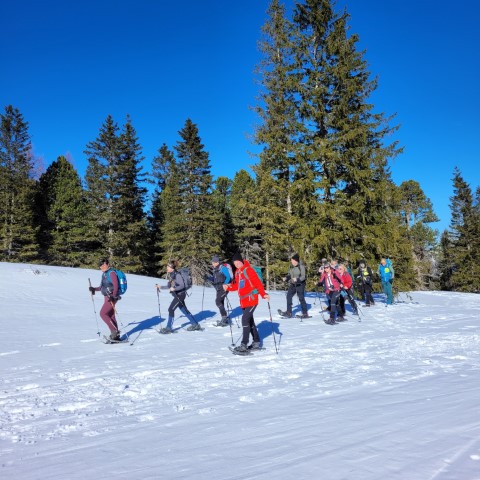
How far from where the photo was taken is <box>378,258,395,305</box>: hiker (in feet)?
51.6

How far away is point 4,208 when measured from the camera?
109ft

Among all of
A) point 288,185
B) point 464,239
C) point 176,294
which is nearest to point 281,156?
point 288,185

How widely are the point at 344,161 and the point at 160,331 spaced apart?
36.9 feet

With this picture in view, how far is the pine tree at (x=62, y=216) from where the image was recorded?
121 ft

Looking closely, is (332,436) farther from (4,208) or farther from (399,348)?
(4,208)

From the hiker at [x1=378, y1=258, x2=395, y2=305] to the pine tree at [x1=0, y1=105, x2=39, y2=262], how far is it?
3037cm

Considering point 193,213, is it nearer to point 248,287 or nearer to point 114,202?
point 114,202

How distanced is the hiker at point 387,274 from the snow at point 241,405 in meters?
5.39

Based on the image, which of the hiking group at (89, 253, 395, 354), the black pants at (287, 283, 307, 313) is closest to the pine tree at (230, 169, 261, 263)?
the hiking group at (89, 253, 395, 354)

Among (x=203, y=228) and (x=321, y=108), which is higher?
(x=321, y=108)

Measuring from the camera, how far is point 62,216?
37531mm

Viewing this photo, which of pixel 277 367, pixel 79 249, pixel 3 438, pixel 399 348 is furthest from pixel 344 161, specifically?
pixel 79 249

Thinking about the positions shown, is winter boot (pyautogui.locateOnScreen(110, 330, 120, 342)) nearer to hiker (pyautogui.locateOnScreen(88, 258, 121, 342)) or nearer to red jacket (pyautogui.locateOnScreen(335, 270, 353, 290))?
hiker (pyautogui.locateOnScreen(88, 258, 121, 342))

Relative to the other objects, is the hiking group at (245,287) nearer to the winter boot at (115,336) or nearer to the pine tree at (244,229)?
the winter boot at (115,336)
